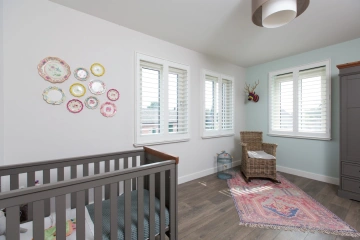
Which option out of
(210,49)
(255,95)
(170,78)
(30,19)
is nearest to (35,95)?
(30,19)

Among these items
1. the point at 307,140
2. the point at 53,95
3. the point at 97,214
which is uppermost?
the point at 53,95

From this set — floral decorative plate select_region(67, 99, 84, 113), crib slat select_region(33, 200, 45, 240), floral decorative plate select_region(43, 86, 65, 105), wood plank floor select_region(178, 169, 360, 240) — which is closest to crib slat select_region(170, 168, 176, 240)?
wood plank floor select_region(178, 169, 360, 240)

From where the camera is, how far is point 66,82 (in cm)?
185

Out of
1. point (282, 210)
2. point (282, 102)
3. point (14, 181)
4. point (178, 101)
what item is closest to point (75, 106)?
point (14, 181)

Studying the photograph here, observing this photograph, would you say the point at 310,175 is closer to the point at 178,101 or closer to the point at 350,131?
the point at 350,131

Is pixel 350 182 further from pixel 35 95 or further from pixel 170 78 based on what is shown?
pixel 35 95

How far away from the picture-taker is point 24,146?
1634 mm

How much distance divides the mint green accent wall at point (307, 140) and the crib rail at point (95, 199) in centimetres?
301

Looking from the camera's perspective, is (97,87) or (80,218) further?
(97,87)

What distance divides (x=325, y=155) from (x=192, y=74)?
2.78m

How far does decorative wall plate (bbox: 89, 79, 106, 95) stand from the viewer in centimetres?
201

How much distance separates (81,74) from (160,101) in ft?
3.70

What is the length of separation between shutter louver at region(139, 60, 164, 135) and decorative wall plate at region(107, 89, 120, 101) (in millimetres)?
355

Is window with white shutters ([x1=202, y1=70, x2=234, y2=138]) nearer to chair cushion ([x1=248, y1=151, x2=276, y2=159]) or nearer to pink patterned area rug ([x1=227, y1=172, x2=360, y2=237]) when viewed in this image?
chair cushion ([x1=248, y1=151, x2=276, y2=159])
